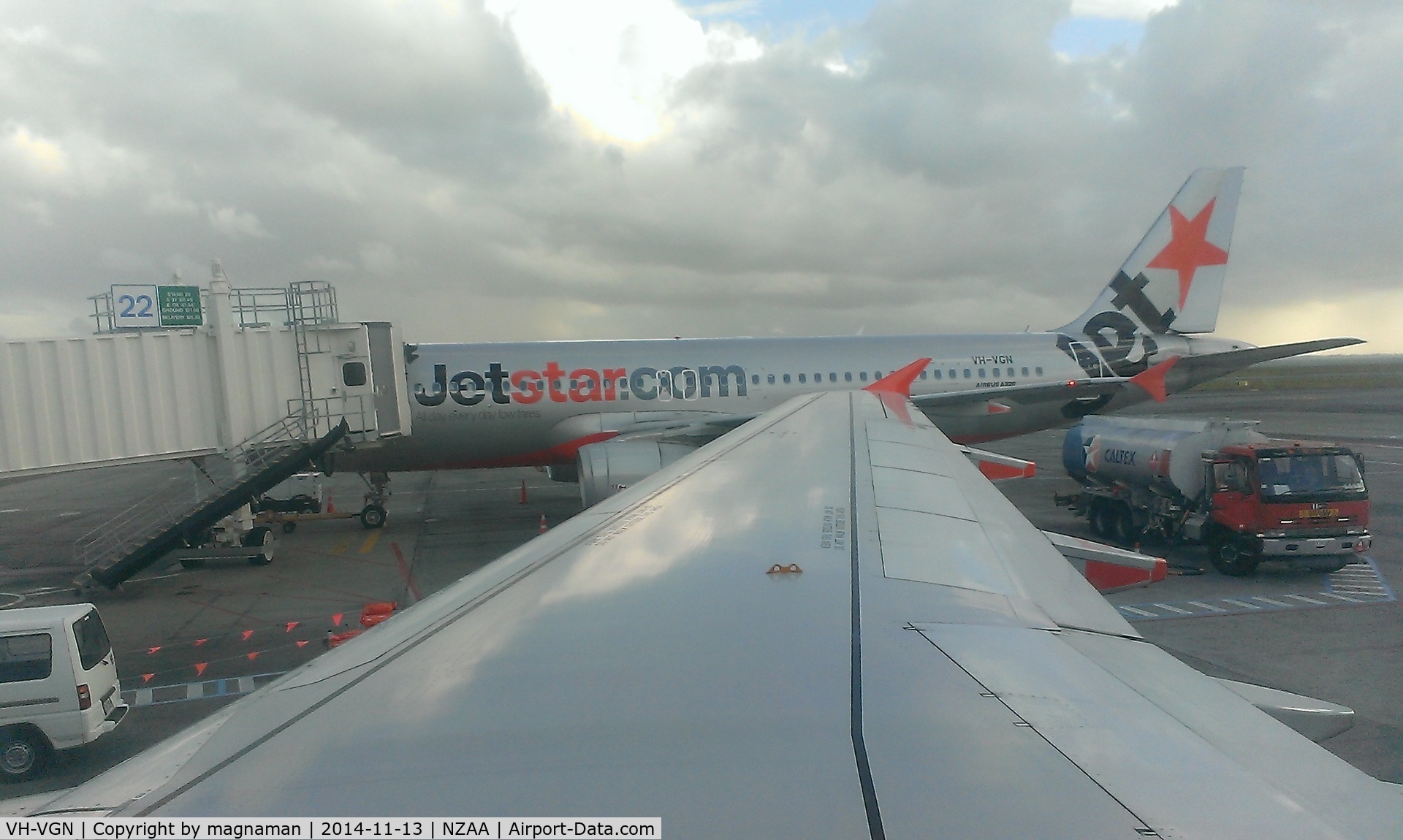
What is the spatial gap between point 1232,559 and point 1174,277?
12.6 m

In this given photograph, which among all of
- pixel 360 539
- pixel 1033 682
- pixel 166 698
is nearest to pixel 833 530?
pixel 1033 682

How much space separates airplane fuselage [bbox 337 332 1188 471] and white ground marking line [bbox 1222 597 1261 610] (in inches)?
288

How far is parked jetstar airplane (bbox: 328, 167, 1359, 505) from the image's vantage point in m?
18.4

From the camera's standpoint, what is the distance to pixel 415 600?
12562 millimetres

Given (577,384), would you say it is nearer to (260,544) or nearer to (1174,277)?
(260,544)

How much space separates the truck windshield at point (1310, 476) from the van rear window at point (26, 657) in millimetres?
16151

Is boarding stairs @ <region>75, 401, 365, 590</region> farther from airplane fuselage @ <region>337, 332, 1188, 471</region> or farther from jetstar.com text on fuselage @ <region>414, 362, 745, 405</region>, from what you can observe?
jetstar.com text on fuselage @ <region>414, 362, 745, 405</region>

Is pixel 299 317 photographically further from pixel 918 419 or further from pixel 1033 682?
pixel 1033 682

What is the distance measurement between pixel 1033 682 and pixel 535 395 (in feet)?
56.7

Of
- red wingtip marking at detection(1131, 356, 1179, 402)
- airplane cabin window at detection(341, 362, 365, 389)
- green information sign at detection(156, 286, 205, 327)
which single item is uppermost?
green information sign at detection(156, 286, 205, 327)

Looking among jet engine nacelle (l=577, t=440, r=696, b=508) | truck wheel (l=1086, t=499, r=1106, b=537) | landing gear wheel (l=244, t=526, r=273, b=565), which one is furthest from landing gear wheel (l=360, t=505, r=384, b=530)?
truck wheel (l=1086, t=499, r=1106, b=537)

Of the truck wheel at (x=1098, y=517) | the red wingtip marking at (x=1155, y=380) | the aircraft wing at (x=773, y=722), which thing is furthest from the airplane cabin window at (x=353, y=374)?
the truck wheel at (x=1098, y=517)

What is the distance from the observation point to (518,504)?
22.5 metres

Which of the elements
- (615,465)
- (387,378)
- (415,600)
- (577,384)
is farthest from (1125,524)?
(387,378)
